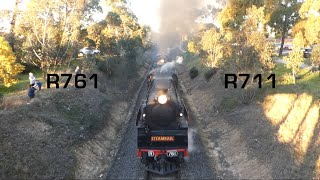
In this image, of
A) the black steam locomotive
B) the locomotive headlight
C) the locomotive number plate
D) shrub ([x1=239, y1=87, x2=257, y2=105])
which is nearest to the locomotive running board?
the black steam locomotive

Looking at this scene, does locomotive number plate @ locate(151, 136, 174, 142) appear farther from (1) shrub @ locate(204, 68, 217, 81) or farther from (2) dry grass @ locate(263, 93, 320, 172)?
(1) shrub @ locate(204, 68, 217, 81)

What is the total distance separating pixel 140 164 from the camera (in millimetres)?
16703

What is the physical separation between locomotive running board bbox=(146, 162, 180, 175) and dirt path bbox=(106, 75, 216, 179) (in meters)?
0.47

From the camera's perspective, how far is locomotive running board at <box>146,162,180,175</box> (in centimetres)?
1510

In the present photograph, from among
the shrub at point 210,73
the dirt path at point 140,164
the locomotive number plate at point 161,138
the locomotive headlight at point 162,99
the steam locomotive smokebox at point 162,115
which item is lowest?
the dirt path at point 140,164

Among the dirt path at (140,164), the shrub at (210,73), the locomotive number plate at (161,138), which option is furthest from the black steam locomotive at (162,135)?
the shrub at (210,73)

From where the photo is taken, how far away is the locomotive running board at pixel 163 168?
49.5 feet

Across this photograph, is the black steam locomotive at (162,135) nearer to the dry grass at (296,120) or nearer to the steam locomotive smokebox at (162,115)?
the steam locomotive smokebox at (162,115)

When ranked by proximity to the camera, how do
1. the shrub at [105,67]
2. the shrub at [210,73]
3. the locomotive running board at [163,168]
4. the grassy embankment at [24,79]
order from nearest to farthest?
the locomotive running board at [163,168]
the grassy embankment at [24,79]
the shrub at [105,67]
the shrub at [210,73]

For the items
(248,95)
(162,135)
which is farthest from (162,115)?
(248,95)

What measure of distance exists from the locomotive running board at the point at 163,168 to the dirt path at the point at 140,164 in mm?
470

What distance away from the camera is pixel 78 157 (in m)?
16.5

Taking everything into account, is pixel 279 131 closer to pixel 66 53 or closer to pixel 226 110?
pixel 226 110

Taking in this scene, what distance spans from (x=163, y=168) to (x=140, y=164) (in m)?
1.95
